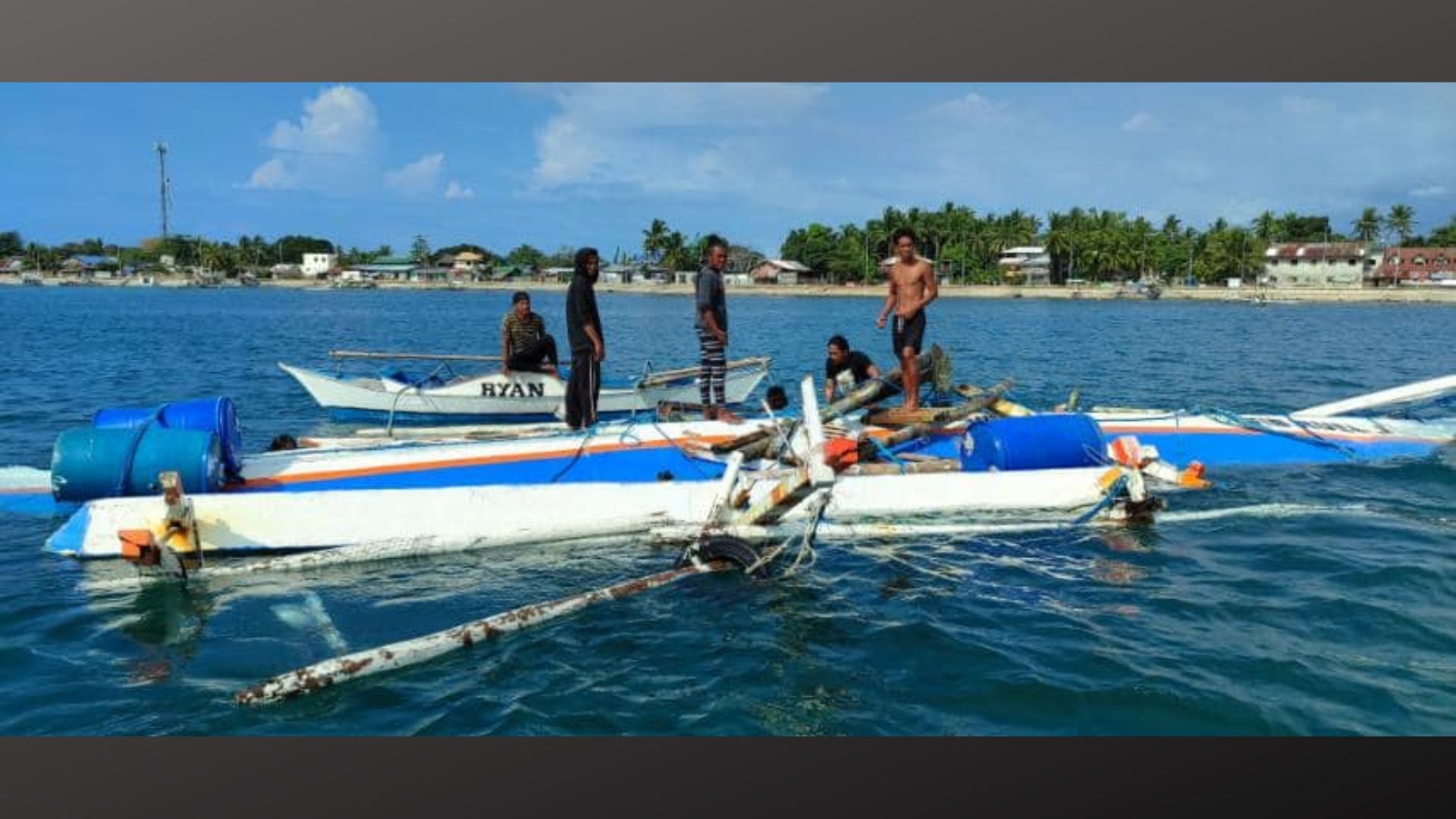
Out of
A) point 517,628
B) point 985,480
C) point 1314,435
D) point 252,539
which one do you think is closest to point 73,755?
point 517,628

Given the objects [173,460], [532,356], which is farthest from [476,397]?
[173,460]

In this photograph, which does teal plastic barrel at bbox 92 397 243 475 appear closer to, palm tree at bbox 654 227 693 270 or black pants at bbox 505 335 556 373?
black pants at bbox 505 335 556 373

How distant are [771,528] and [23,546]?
7.69 m

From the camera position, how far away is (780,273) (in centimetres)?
12925

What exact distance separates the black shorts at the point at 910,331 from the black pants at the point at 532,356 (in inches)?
274

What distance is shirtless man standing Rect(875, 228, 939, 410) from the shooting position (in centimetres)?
1151

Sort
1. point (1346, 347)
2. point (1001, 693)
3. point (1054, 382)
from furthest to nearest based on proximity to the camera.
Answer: point (1346, 347), point (1054, 382), point (1001, 693)

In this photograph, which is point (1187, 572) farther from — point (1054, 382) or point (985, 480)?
point (1054, 382)

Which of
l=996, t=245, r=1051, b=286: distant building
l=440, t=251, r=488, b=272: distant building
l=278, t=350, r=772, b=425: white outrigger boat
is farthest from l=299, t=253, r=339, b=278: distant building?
l=278, t=350, r=772, b=425: white outrigger boat

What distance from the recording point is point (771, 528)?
345 inches

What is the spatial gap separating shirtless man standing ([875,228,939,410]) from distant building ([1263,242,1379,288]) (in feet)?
374

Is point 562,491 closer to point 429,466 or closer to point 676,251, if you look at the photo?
point 429,466

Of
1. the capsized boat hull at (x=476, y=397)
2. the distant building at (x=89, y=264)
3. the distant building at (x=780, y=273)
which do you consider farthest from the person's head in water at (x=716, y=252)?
the distant building at (x=89, y=264)

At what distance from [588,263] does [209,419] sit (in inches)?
171
